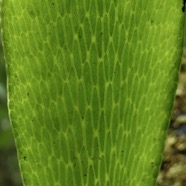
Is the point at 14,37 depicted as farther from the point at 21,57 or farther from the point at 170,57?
the point at 170,57

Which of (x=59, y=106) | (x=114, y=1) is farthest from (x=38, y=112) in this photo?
Result: (x=114, y=1)

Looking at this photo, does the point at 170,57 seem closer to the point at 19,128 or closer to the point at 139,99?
the point at 139,99

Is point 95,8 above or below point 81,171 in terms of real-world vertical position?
above

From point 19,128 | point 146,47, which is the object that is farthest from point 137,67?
point 19,128

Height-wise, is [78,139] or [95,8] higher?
[95,8]

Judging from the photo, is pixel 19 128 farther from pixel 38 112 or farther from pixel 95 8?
pixel 95 8
